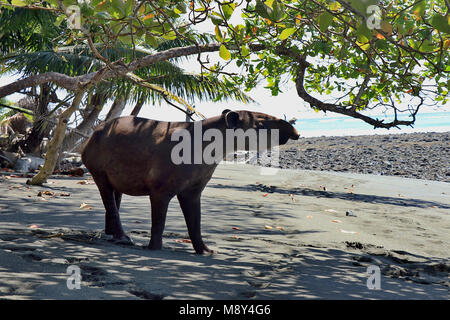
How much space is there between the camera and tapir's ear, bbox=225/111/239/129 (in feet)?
17.0

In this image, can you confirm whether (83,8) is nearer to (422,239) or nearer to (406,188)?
(422,239)

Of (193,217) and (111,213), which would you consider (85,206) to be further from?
(193,217)

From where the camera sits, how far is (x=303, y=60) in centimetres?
802

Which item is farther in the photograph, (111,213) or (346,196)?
(346,196)

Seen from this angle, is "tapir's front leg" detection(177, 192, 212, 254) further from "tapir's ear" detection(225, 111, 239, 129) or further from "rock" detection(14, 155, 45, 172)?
"rock" detection(14, 155, 45, 172)

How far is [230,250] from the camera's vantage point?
5.76 meters

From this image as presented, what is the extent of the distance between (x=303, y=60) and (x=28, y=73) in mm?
10226

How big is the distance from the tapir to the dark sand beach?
418mm

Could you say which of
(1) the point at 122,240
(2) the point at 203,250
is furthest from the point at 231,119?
(1) the point at 122,240

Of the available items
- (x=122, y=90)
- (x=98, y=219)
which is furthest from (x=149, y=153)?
(x=122, y=90)

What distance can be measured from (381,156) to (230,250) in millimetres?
19777

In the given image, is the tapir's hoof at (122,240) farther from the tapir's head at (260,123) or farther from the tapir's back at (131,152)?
the tapir's head at (260,123)

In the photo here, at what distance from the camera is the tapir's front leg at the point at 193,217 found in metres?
5.36

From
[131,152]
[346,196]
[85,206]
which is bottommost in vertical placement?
[346,196]
